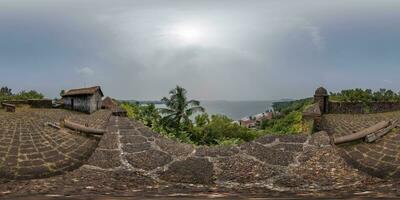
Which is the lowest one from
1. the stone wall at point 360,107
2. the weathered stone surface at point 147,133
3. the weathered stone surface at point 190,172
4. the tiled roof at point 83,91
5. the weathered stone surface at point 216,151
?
the weathered stone surface at point 190,172

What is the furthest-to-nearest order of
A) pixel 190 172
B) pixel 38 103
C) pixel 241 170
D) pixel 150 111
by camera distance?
pixel 150 111
pixel 38 103
pixel 241 170
pixel 190 172

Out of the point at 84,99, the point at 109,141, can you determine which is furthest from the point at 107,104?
the point at 109,141

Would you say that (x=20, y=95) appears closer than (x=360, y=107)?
No

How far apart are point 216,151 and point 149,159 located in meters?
1.84

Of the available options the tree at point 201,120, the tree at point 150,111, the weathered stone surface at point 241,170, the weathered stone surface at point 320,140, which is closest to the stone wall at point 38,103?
the tree at point 150,111

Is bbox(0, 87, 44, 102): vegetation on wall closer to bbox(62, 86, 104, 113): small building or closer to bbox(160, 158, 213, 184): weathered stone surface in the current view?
bbox(62, 86, 104, 113): small building

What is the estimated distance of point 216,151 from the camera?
1039 centimetres

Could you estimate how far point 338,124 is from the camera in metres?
13.7

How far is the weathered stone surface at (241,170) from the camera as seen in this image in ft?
29.1

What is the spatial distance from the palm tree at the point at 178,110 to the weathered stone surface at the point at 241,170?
28147 millimetres

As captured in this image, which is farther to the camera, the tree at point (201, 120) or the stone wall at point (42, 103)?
the tree at point (201, 120)

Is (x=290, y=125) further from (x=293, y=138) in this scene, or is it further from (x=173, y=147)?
(x=173, y=147)

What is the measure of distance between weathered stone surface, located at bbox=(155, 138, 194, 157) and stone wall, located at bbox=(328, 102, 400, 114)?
9756 millimetres

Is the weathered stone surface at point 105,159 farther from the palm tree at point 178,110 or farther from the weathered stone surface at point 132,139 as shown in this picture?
the palm tree at point 178,110
